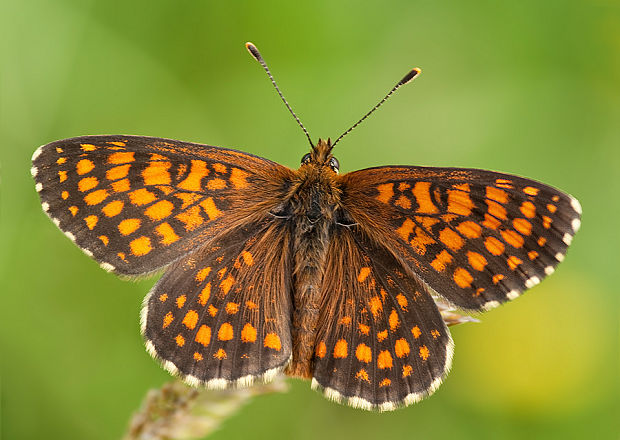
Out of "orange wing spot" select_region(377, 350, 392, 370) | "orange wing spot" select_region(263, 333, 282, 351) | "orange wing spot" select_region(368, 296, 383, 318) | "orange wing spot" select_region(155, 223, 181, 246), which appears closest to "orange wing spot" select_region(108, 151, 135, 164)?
"orange wing spot" select_region(155, 223, 181, 246)

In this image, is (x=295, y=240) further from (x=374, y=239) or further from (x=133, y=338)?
(x=133, y=338)

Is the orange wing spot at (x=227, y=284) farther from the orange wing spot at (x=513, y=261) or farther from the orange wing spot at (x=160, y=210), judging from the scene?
the orange wing spot at (x=513, y=261)

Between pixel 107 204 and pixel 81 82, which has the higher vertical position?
pixel 81 82

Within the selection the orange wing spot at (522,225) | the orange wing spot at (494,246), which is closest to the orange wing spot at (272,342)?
the orange wing spot at (494,246)

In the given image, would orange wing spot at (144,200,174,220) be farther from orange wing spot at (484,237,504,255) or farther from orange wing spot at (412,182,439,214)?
orange wing spot at (484,237,504,255)

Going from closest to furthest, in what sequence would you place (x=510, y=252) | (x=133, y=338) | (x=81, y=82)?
(x=510, y=252), (x=133, y=338), (x=81, y=82)
